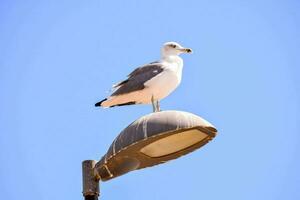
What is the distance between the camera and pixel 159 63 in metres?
8.22

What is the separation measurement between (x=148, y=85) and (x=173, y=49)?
119 centimetres

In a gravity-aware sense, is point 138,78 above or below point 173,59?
below

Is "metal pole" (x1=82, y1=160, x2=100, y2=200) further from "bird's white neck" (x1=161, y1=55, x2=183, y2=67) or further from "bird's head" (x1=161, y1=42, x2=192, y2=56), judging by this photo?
"bird's head" (x1=161, y1=42, x2=192, y2=56)

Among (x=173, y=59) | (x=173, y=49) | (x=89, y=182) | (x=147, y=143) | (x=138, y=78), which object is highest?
(x=173, y=49)

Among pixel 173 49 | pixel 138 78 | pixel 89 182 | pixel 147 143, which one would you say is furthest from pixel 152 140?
pixel 173 49

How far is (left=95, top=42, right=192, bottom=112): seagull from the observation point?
7773 millimetres

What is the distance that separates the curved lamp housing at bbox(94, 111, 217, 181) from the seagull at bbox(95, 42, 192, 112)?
108 inches

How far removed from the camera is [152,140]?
440cm

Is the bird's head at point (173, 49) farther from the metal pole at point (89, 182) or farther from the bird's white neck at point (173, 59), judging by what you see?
the metal pole at point (89, 182)

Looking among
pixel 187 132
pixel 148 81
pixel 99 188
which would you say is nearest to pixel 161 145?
pixel 187 132

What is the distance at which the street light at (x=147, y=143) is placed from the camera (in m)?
4.39

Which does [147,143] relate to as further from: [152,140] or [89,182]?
[89,182]

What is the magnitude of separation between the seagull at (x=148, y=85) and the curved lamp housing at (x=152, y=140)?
108 inches

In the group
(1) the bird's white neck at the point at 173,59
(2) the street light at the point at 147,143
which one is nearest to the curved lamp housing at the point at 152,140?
(2) the street light at the point at 147,143
